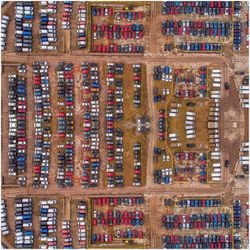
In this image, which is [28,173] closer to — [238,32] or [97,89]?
[97,89]

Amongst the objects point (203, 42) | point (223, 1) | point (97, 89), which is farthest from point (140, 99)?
point (223, 1)

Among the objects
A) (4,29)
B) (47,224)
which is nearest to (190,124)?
(47,224)

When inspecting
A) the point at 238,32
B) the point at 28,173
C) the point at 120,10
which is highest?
the point at 120,10

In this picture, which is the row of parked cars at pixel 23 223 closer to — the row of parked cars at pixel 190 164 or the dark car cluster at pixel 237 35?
the row of parked cars at pixel 190 164

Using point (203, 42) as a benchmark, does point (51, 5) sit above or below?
above

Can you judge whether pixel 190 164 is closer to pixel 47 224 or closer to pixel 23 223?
pixel 47 224
